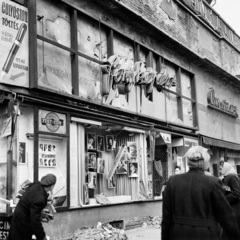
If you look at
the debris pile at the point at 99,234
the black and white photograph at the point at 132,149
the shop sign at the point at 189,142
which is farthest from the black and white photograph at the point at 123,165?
the shop sign at the point at 189,142

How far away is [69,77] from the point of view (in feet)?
32.6

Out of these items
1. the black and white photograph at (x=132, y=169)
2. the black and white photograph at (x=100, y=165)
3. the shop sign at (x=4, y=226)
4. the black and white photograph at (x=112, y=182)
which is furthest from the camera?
the black and white photograph at (x=132, y=169)

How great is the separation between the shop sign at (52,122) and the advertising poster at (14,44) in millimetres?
774

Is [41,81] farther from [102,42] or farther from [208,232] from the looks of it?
[208,232]

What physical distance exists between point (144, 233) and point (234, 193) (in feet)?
15.9

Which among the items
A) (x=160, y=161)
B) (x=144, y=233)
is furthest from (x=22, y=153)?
(x=160, y=161)

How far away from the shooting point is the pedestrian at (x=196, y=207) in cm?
388

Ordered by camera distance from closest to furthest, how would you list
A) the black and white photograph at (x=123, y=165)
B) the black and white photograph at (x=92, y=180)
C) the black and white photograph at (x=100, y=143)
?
the black and white photograph at (x=92, y=180) → the black and white photograph at (x=100, y=143) → the black and white photograph at (x=123, y=165)

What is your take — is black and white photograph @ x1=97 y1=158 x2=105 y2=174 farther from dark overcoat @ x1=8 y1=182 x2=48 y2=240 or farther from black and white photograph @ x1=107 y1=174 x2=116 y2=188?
dark overcoat @ x1=8 y1=182 x2=48 y2=240

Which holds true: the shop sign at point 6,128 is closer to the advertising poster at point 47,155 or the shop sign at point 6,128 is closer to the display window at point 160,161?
the advertising poster at point 47,155

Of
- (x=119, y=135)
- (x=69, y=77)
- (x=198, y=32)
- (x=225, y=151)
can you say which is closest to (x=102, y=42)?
(x=69, y=77)

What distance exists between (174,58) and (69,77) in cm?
659

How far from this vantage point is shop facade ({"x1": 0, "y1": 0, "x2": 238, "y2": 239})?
8234 millimetres

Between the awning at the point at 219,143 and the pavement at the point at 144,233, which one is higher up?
the awning at the point at 219,143
